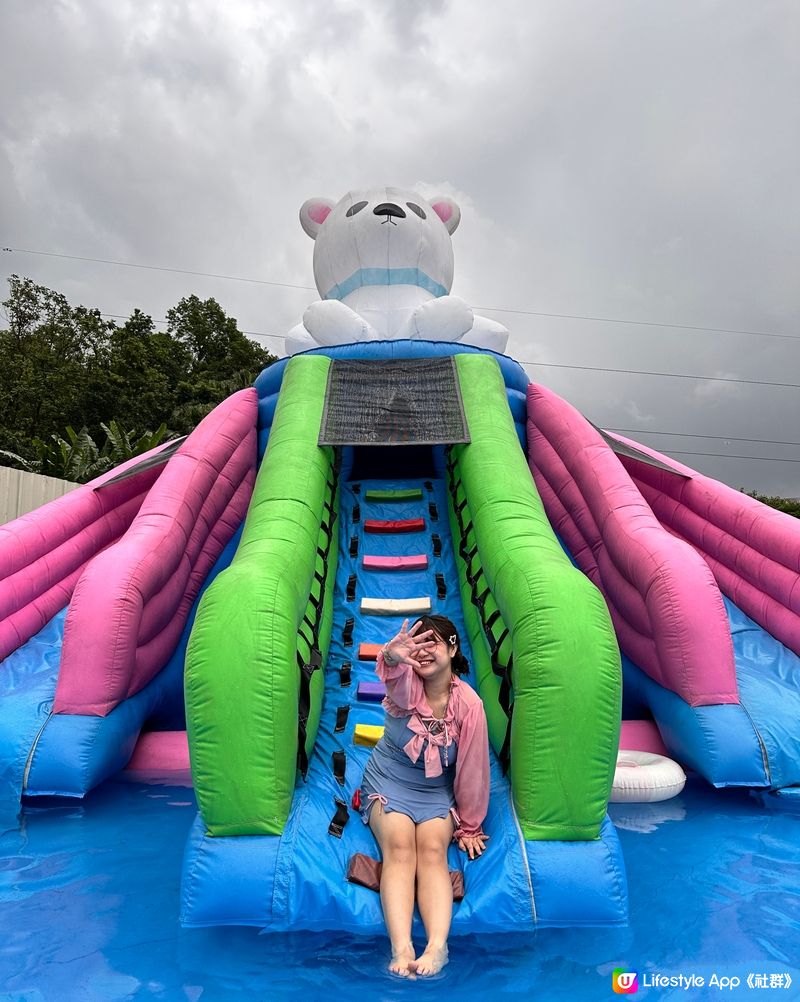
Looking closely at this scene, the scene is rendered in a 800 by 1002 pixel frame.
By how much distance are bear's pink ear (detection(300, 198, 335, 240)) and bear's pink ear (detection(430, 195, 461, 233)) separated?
0.80 metres

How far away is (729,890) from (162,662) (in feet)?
7.92

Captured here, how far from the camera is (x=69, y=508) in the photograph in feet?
12.2

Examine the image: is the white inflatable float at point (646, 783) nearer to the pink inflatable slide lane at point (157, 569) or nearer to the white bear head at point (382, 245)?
the pink inflatable slide lane at point (157, 569)

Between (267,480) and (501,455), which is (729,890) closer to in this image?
(501,455)

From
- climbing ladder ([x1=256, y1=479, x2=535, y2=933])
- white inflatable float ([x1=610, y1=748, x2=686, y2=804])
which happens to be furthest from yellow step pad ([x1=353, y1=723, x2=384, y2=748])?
white inflatable float ([x1=610, y1=748, x2=686, y2=804])

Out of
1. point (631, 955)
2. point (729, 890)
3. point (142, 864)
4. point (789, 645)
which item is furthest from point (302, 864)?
point (789, 645)

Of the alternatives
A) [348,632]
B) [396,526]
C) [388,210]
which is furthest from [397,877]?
[388,210]

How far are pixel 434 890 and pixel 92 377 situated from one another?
634 inches

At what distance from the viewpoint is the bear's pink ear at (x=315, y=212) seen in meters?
5.27

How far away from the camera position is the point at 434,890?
5.70 ft

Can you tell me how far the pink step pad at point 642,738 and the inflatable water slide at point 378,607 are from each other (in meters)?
0.11

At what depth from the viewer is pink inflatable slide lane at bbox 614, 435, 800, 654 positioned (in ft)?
10.7

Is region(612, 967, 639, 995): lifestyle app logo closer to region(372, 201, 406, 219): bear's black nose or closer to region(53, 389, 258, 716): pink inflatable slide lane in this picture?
region(53, 389, 258, 716): pink inflatable slide lane

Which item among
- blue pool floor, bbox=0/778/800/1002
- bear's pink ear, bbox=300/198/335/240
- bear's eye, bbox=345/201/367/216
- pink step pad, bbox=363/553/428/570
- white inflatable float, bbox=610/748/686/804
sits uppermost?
bear's pink ear, bbox=300/198/335/240
